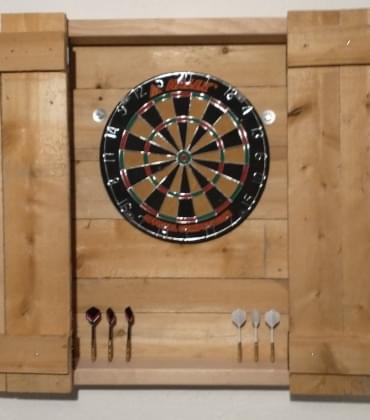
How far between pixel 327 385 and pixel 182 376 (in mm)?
412

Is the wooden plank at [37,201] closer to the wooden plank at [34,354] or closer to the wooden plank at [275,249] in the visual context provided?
the wooden plank at [34,354]

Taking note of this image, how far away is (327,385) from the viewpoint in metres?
1.87

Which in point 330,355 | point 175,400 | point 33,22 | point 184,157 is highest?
point 33,22

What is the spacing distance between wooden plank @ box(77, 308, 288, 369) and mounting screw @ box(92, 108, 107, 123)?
0.58m

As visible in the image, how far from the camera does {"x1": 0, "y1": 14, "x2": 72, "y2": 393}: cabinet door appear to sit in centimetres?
188

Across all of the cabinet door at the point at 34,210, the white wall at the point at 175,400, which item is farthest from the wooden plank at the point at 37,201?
the white wall at the point at 175,400

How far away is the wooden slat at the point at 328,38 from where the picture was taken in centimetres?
184

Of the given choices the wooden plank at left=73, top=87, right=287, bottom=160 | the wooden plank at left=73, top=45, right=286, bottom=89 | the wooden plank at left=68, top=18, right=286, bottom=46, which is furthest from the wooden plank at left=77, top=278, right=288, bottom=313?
the wooden plank at left=68, top=18, right=286, bottom=46

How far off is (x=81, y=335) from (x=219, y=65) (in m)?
0.91

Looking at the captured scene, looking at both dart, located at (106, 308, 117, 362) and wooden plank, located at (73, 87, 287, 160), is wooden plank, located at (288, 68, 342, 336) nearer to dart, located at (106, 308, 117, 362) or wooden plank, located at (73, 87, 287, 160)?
wooden plank, located at (73, 87, 287, 160)

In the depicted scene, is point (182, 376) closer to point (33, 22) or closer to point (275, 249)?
point (275, 249)

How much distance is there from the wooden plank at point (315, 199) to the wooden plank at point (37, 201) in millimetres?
650

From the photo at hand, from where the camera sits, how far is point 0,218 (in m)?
1.90

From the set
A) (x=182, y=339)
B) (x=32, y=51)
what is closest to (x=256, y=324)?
(x=182, y=339)
